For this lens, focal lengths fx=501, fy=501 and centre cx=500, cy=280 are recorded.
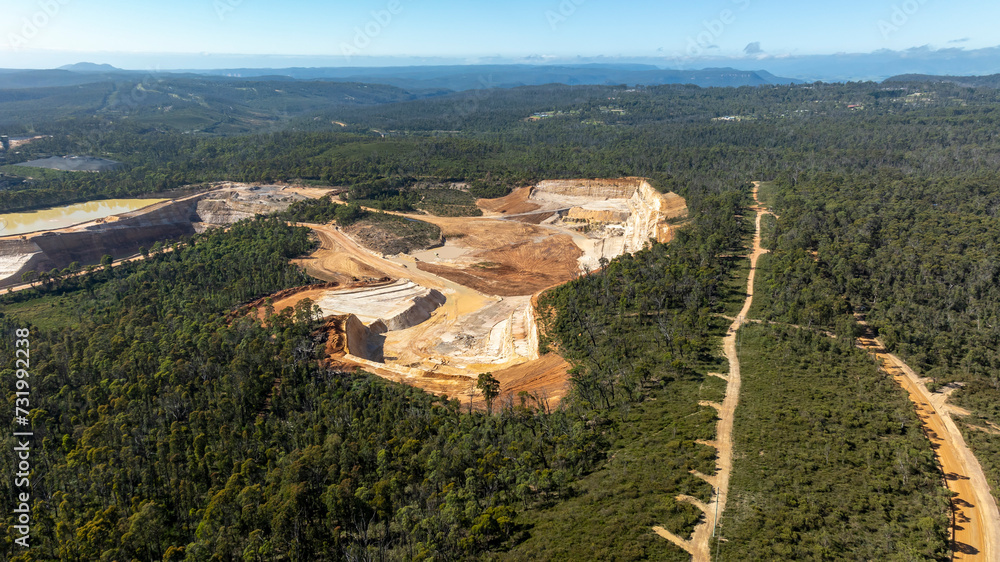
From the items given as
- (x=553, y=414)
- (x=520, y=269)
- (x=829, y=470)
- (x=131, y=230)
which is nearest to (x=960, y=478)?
(x=829, y=470)

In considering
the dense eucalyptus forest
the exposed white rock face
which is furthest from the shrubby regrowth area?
the exposed white rock face

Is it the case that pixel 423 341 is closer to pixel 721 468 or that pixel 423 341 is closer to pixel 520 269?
pixel 520 269

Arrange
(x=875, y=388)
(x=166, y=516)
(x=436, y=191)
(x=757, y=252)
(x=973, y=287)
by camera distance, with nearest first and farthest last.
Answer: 1. (x=166, y=516)
2. (x=875, y=388)
3. (x=973, y=287)
4. (x=757, y=252)
5. (x=436, y=191)

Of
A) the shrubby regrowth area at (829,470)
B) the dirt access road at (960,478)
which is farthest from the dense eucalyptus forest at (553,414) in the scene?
the dirt access road at (960,478)

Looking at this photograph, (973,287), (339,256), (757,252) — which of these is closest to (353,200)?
(339,256)

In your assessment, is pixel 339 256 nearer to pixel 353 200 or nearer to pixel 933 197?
pixel 353 200

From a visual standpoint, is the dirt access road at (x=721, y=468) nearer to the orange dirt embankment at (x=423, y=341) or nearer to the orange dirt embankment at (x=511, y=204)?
the orange dirt embankment at (x=423, y=341)
